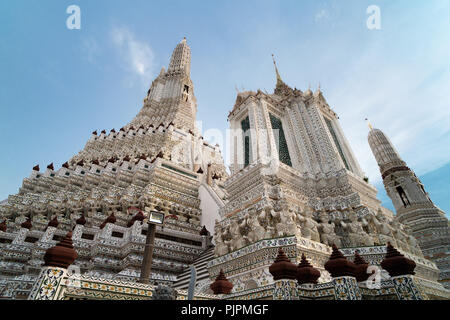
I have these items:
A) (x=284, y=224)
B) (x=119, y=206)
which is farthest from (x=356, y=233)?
(x=119, y=206)

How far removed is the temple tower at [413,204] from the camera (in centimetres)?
1349

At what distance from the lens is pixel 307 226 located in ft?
25.3

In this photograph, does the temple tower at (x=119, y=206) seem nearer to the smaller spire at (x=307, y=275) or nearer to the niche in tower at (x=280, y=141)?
the niche in tower at (x=280, y=141)

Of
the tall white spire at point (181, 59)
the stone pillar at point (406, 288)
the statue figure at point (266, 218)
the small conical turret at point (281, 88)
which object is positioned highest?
the tall white spire at point (181, 59)

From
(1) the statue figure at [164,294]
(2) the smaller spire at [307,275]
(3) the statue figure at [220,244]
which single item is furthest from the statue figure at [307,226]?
(1) the statue figure at [164,294]

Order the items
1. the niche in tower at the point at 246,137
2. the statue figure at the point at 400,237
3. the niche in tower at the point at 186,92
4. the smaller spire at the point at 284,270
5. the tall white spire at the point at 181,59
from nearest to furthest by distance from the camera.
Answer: the smaller spire at the point at 284,270 → the statue figure at the point at 400,237 → the niche in tower at the point at 246,137 → the niche in tower at the point at 186,92 → the tall white spire at the point at 181,59

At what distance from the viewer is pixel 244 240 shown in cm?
768

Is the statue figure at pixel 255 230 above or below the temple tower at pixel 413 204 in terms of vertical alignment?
below

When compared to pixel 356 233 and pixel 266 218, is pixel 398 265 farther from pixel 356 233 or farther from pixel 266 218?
pixel 266 218

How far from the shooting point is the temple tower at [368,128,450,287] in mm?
Answer: 13492

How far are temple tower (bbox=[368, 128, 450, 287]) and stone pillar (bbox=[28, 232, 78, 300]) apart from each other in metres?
15.6

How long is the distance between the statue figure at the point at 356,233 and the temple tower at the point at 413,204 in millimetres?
7541

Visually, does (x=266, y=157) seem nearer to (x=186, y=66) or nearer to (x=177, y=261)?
(x=177, y=261)

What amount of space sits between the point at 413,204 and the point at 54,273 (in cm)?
1976
